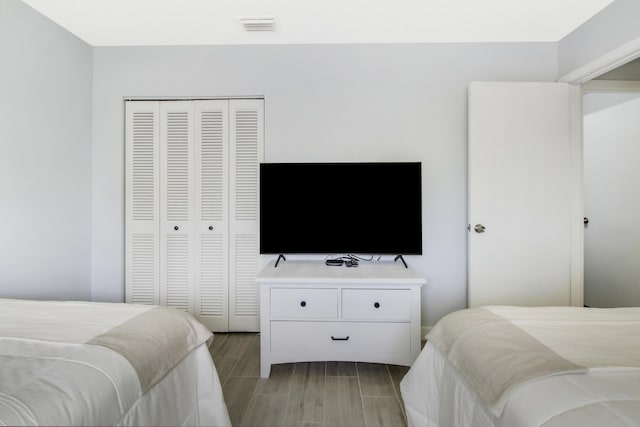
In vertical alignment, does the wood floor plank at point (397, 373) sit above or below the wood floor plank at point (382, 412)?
above

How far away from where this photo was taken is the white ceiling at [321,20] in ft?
6.87

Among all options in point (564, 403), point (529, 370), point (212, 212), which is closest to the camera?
point (564, 403)

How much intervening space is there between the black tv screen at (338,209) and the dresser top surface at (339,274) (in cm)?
11

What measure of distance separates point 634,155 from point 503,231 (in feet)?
5.75

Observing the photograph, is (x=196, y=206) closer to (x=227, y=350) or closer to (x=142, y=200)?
(x=142, y=200)

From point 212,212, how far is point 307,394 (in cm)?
155

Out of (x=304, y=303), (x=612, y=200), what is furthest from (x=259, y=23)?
(x=612, y=200)

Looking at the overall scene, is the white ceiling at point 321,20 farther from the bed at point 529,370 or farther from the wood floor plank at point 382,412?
the wood floor plank at point 382,412

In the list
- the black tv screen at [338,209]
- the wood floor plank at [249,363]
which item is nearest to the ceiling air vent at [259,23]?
the black tv screen at [338,209]

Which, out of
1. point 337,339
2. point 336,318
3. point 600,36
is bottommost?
point 337,339

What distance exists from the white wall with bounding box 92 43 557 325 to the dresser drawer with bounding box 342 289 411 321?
0.64 m

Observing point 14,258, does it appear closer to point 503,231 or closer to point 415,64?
point 415,64

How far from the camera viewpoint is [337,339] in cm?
201

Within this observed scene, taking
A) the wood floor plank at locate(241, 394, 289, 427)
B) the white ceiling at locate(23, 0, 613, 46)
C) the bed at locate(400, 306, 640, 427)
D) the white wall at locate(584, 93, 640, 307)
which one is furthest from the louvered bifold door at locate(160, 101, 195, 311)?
the white wall at locate(584, 93, 640, 307)
